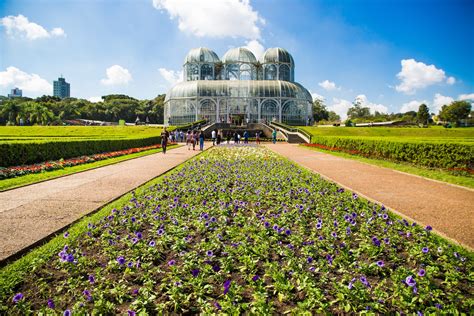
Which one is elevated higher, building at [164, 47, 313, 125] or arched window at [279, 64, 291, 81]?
arched window at [279, 64, 291, 81]

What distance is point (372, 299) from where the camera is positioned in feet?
9.83

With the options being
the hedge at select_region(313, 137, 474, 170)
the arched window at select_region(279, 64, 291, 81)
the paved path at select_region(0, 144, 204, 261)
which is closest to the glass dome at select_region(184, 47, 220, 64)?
the arched window at select_region(279, 64, 291, 81)

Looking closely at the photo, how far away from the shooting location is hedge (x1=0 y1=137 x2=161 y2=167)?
40.1 feet

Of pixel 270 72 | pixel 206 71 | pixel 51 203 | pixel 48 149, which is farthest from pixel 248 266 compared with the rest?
pixel 270 72

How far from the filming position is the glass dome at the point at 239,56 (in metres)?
61.4

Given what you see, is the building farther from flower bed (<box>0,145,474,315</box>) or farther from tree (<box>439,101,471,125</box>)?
flower bed (<box>0,145,474,315</box>)

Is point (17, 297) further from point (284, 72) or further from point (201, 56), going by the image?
point (284, 72)

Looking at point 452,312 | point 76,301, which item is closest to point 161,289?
point 76,301

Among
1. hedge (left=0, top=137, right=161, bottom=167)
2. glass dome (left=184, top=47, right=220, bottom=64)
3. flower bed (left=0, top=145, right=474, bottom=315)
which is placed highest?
glass dome (left=184, top=47, right=220, bottom=64)


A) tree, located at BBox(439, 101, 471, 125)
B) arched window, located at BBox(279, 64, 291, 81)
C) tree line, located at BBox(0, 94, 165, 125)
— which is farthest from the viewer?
tree line, located at BBox(0, 94, 165, 125)

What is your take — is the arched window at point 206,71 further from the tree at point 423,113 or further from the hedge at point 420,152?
the tree at point 423,113

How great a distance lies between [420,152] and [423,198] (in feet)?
27.1

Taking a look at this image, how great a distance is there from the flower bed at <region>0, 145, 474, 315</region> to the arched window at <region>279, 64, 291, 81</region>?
58.5 meters

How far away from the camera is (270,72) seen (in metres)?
61.7
